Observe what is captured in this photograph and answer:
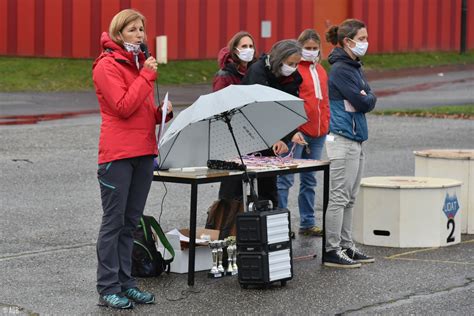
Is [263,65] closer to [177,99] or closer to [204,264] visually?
[204,264]

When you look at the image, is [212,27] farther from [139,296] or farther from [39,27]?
[139,296]

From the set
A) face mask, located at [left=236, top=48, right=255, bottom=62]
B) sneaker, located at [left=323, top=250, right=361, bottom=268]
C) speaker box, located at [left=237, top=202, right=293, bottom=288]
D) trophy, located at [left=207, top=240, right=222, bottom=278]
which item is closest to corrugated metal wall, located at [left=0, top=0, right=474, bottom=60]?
face mask, located at [left=236, top=48, right=255, bottom=62]

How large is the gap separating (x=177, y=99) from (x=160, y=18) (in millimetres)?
5253

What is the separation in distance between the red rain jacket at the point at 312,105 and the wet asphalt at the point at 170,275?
0.96m

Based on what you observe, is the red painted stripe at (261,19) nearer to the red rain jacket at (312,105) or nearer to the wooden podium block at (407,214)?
the red rain jacket at (312,105)

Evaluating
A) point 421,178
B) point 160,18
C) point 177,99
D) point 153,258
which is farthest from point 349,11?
point 153,258

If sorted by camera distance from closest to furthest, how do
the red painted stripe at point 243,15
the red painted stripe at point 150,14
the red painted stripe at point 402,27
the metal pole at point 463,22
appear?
the red painted stripe at point 150,14 → the red painted stripe at point 243,15 → the red painted stripe at point 402,27 → the metal pole at point 463,22

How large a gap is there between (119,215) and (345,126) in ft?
6.96

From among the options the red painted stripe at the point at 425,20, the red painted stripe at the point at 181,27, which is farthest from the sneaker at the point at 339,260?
the red painted stripe at the point at 425,20

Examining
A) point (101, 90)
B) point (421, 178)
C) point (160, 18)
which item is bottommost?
point (421, 178)

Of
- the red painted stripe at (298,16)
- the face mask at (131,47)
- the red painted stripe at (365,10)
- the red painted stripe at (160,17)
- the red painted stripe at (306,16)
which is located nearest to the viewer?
the face mask at (131,47)

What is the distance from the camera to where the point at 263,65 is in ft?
30.0

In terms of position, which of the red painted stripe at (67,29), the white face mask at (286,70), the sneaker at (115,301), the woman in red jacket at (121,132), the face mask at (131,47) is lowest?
the sneaker at (115,301)

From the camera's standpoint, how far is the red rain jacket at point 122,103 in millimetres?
7371
